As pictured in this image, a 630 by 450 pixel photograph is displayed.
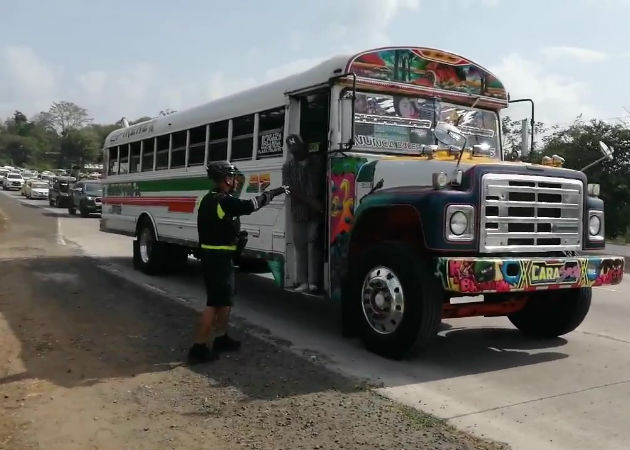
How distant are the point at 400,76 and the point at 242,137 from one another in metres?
2.32

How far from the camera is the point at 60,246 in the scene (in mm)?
15789

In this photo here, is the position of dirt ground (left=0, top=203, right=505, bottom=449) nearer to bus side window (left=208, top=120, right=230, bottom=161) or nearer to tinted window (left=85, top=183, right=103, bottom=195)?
bus side window (left=208, top=120, right=230, bottom=161)

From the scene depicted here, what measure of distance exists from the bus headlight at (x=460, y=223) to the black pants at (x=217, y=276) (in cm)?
198

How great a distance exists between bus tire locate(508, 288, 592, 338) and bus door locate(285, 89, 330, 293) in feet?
7.08

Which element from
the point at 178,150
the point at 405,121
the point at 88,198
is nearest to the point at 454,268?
the point at 405,121

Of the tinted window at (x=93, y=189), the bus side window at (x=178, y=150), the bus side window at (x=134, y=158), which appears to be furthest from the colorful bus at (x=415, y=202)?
the tinted window at (x=93, y=189)

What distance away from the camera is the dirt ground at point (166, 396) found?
399 centimetres

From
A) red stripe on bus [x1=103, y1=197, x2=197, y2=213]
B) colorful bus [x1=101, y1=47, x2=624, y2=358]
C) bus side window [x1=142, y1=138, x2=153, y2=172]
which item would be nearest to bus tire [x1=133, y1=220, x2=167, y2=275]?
red stripe on bus [x1=103, y1=197, x2=197, y2=213]

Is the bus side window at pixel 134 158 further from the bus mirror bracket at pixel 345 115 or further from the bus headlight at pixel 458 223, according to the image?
the bus headlight at pixel 458 223

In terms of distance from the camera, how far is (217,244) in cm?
571

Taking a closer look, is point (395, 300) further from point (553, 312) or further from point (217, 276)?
point (553, 312)

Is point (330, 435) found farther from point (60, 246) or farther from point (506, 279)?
point (60, 246)

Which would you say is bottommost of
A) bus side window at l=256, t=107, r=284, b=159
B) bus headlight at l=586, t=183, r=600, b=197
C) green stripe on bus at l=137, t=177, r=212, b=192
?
bus headlight at l=586, t=183, r=600, b=197

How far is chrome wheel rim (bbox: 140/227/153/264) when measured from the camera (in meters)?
10.8
